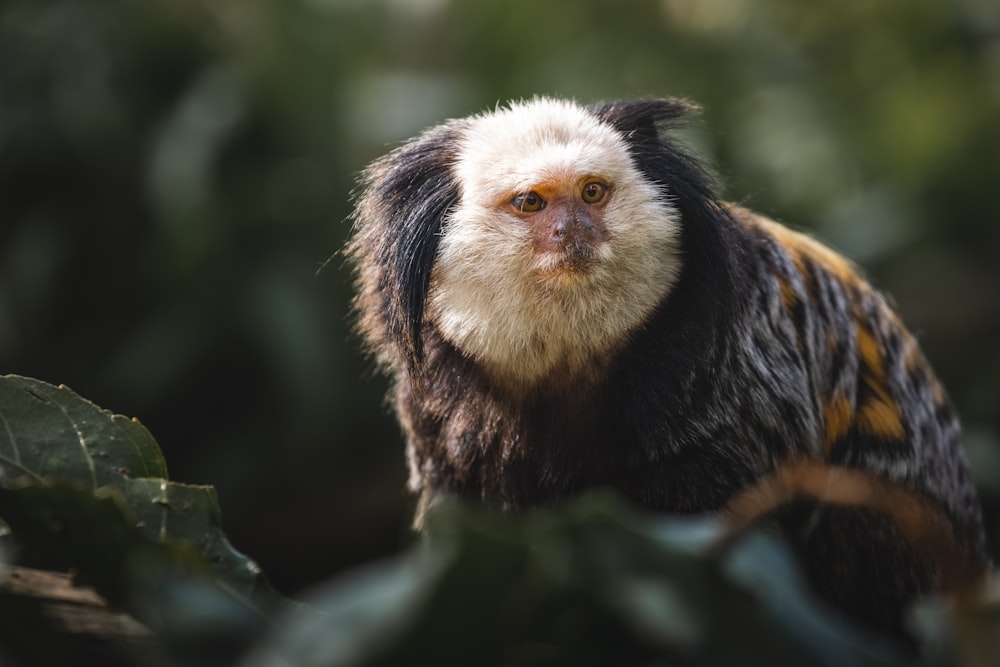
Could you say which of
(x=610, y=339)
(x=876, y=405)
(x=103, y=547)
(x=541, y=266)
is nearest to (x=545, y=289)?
(x=541, y=266)

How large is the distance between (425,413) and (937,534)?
156 cm

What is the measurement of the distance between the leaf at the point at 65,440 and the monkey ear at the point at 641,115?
138 centimetres

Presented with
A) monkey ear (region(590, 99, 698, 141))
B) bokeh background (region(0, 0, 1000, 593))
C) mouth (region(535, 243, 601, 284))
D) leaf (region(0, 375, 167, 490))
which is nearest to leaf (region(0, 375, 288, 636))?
leaf (region(0, 375, 167, 490))

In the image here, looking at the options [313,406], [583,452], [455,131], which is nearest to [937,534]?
[583,452]

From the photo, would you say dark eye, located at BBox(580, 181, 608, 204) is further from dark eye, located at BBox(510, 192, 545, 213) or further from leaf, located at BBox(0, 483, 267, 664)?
leaf, located at BBox(0, 483, 267, 664)

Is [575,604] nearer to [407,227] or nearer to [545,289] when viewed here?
[545,289]

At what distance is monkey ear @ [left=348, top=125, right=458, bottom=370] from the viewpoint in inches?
104

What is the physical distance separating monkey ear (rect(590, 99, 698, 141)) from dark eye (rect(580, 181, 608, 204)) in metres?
0.18

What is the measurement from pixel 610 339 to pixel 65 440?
1.21m

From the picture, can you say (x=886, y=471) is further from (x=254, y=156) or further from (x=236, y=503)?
(x=254, y=156)

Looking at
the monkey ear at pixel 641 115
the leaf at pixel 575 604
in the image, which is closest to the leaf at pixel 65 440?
the leaf at pixel 575 604

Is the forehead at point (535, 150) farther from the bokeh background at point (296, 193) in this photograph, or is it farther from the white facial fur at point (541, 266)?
the bokeh background at point (296, 193)

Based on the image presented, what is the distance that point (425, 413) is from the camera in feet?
9.10

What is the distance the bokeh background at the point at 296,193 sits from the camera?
18.4 feet
